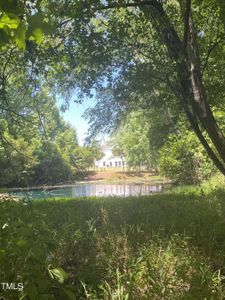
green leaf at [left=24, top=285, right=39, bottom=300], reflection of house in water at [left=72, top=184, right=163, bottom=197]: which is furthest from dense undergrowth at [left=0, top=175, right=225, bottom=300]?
reflection of house in water at [left=72, top=184, right=163, bottom=197]

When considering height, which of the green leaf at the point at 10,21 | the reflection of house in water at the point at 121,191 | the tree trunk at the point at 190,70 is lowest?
the reflection of house in water at the point at 121,191

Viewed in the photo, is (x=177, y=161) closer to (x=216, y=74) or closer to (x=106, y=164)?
(x=216, y=74)

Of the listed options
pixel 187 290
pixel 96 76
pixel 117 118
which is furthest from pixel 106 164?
pixel 187 290

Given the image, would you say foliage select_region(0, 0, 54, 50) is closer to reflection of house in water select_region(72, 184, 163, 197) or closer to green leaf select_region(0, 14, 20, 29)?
green leaf select_region(0, 14, 20, 29)

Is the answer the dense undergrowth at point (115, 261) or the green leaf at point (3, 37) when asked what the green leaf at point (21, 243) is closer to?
the dense undergrowth at point (115, 261)

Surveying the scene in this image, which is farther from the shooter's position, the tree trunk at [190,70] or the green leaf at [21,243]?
the tree trunk at [190,70]

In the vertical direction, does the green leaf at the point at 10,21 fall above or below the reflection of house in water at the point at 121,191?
above

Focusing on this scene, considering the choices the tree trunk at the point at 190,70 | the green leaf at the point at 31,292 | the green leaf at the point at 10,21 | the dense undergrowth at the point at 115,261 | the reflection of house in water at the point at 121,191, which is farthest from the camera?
the reflection of house in water at the point at 121,191

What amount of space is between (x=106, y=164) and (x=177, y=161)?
6081 cm

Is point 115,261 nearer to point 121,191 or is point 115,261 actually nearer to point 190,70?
point 190,70

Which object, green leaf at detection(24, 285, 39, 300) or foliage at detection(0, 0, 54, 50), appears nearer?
foliage at detection(0, 0, 54, 50)

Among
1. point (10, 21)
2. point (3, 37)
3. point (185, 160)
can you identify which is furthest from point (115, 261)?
point (185, 160)

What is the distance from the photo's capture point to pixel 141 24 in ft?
25.9

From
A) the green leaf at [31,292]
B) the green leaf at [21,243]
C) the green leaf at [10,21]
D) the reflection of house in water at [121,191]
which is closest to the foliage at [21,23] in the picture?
the green leaf at [10,21]
